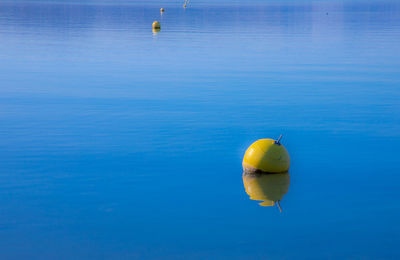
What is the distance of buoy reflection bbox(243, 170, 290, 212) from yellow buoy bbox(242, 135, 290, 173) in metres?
0.12

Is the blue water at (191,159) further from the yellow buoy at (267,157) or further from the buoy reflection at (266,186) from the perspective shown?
the yellow buoy at (267,157)

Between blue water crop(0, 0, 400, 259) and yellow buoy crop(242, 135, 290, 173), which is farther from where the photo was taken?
yellow buoy crop(242, 135, 290, 173)

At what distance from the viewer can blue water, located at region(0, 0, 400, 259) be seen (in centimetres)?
856

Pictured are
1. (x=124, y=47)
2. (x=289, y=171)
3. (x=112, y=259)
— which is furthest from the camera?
(x=124, y=47)

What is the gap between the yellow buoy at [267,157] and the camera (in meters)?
11.3

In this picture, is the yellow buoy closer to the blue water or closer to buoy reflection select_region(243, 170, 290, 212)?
buoy reflection select_region(243, 170, 290, 212)

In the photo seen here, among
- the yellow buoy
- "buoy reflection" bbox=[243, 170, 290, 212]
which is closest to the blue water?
"buoy reflection" bbox=[243, 170, 290, 212]

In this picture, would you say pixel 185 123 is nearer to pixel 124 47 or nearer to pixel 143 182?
pixel 143 182

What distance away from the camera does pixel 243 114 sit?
17094 millimetres

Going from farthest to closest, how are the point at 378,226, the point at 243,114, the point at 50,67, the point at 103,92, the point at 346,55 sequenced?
the point at 346,55 < the point at 50,67 < the point at 103,92 < the point at 243,114 < the point at 378,226

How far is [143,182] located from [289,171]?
2.87 meters

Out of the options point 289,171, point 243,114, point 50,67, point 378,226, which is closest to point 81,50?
point 50,67

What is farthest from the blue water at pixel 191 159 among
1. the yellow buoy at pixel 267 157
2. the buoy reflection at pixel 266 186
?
the yellow buoy at pixel 267 157

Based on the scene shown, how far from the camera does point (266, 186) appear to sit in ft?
35.8
